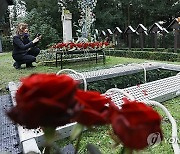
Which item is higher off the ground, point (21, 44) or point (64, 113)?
point (21, 44)

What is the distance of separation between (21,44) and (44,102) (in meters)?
7.78

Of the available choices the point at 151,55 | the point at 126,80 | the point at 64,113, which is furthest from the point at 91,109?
the point at 151,55

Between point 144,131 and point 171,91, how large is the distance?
4.07m

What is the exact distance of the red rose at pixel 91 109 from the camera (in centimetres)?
48

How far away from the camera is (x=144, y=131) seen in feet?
1.45

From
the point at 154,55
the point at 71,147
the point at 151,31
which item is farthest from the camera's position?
the point at 151,31

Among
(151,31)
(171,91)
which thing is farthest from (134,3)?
(171,91)

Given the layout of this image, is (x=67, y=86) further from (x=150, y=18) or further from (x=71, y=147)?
(x=150, y=18)

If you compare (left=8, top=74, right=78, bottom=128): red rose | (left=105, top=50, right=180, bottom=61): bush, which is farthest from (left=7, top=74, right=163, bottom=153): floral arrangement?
(left=105, top=50, right=180, bottom=61): bush

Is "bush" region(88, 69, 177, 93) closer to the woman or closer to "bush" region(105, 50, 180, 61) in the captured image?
the woman

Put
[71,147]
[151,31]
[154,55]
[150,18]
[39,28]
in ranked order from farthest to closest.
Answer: [150,18], [39,28], [151,31], [154,55], [71,147]

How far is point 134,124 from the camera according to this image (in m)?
0.43

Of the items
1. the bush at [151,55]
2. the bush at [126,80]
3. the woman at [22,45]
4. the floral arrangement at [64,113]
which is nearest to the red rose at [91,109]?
the floral arrangement at [64,113]

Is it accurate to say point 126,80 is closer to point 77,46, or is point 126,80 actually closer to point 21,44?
point 77,46
